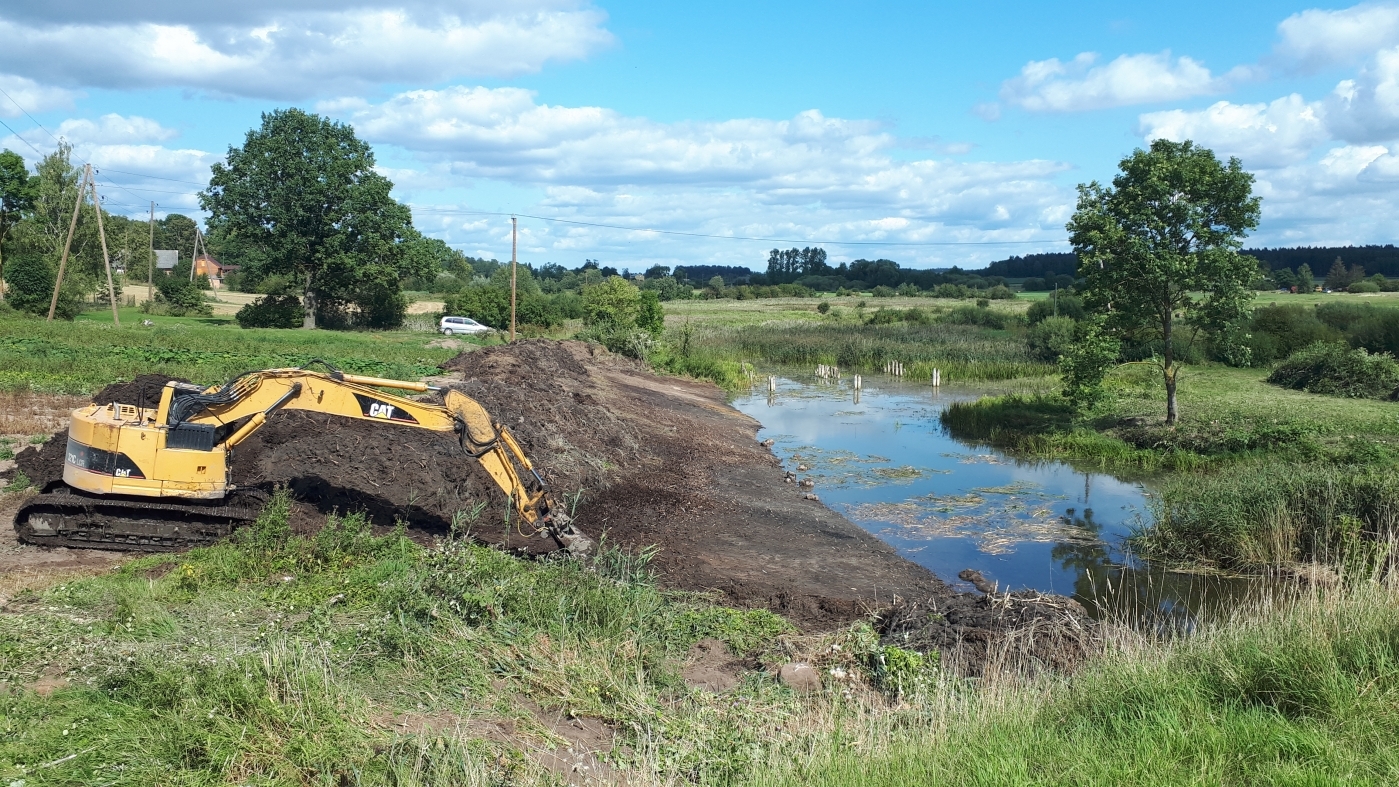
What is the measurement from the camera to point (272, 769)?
5.80m

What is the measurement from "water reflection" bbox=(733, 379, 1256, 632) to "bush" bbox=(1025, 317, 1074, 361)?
14.5 m

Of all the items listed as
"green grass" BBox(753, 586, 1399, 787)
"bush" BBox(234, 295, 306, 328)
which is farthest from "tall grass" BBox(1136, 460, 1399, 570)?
"bush" BBox(234, 295, 306, 328)

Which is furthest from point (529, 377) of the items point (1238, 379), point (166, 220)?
point (166, 220)

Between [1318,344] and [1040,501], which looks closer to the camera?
[1040,501]

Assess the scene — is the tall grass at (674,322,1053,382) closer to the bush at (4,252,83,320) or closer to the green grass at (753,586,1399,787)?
the bush at (4,252,83,320)

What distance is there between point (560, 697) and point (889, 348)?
142 ft

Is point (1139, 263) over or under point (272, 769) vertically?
over

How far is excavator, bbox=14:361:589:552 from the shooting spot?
10.6 meters

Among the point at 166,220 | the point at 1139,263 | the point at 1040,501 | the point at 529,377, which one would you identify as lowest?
the point at 1040,501

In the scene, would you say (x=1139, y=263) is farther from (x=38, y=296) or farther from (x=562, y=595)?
(x=38, y=296)

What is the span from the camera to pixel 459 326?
2119 inches

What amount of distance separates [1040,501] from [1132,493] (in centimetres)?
238

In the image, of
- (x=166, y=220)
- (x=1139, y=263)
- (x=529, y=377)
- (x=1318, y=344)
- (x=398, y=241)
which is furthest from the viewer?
(x=166, y=220)

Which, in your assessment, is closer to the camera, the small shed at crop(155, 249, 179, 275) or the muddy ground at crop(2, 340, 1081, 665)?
the muddy ground at crop(2, 340, 1081, 665)
